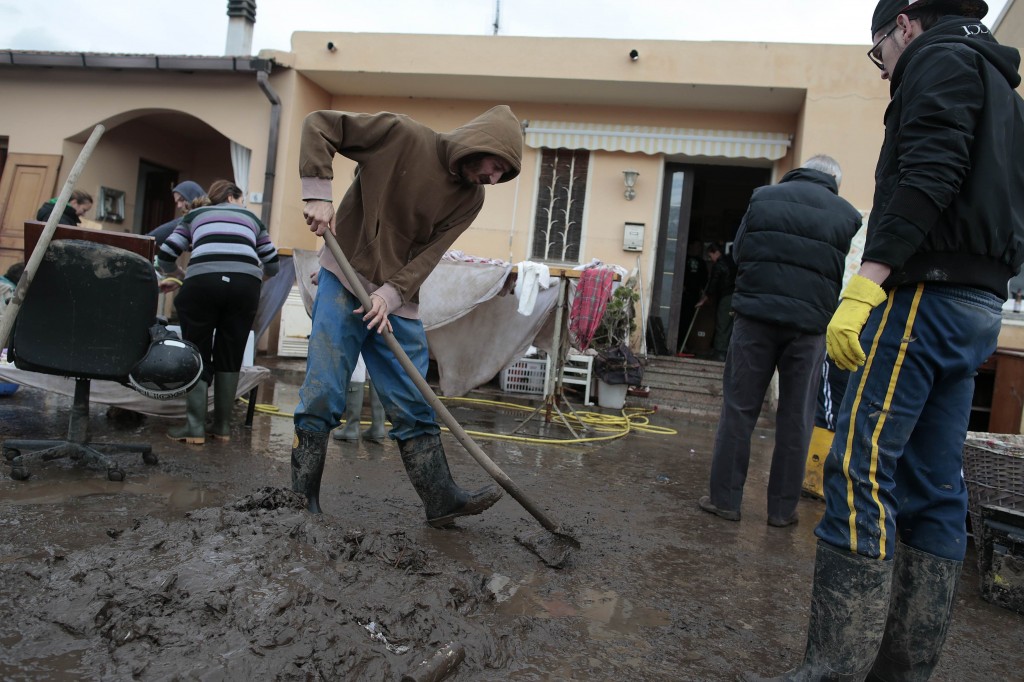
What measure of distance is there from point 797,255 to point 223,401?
350 cm

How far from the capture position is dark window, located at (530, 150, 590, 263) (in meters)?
10.3

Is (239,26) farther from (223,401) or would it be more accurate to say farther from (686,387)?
(223,401)

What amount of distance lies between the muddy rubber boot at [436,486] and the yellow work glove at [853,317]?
1.62 metres

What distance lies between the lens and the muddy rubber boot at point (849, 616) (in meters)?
1.79

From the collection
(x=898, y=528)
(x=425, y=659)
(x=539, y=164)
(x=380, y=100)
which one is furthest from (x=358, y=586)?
(x=380, y=100)

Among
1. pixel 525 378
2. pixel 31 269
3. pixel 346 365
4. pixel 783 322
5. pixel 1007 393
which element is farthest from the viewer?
pixel 525 378

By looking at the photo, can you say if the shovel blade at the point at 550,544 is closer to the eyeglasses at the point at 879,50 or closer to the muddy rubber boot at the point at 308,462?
the muddy rubber boot at the point at 308,462

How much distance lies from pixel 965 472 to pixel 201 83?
35.6 ft

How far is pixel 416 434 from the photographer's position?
295 cm

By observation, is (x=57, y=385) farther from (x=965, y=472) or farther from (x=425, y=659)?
(x=965, y=472)

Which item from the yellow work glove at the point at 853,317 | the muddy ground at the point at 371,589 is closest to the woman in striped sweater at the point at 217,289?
the muddy ground at the point at 371,589

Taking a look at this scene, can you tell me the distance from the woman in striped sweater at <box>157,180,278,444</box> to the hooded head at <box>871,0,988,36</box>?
11.6ft

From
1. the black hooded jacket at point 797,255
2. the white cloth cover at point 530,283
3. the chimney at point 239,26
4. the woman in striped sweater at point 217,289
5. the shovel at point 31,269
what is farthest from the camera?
the chimney at point 239,26

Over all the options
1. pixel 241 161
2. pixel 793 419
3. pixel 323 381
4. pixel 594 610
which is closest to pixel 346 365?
pixel 323 381
